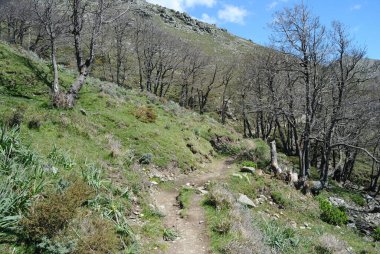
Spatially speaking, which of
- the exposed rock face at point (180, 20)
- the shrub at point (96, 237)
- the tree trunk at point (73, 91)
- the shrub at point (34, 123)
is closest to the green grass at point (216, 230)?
the shrub at point (96, 237)

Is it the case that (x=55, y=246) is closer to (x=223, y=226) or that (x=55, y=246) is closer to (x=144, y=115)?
(x=223, y=226)

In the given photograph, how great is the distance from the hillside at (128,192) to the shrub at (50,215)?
0.07 ft

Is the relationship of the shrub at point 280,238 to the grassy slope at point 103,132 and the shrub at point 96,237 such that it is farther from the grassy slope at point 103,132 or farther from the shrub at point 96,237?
the shrub at point 96,237

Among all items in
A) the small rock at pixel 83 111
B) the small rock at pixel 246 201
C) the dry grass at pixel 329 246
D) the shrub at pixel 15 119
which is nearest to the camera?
the dry grass at pixel 329 246

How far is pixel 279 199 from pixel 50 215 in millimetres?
12186

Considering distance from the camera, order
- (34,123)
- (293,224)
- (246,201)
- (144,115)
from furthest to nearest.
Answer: (144,115) → (293,224) → (246,201) → (34,123)

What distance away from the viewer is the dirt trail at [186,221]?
9.05 metres

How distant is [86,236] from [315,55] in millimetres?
18504

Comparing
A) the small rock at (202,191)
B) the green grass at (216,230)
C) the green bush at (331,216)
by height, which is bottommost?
the green bush at (331,216)

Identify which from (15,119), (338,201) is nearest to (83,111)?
(15,119)

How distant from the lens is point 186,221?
1088 centimetres

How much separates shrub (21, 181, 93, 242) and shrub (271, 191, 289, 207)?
11.1m

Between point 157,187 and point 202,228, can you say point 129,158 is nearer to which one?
point 157,187

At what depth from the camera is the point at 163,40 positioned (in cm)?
5503
